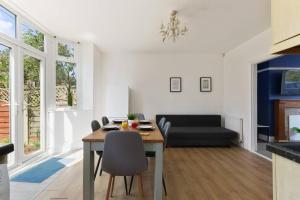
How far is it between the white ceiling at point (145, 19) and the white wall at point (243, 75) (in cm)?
24

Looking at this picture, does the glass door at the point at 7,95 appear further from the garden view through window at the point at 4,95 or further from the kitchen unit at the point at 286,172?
the kitchen unit at the point at 286,172

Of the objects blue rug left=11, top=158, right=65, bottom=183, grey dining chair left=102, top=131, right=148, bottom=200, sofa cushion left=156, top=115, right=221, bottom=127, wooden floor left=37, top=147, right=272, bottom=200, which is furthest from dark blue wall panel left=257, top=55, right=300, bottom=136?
blue rug left=11, top=158, right=65, bottom=183

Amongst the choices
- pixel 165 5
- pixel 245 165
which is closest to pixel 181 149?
pixel 245 165

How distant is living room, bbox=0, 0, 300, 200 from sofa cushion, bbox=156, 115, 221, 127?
0.09 feet

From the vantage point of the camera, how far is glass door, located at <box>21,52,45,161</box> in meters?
4.21

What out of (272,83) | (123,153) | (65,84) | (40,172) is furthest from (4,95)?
(272,83)

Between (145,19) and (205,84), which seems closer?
(145,19)

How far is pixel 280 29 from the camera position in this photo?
3.34ft

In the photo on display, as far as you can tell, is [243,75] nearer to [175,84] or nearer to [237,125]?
[237,125]

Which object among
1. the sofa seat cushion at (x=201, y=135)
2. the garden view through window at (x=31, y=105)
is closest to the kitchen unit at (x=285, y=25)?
the garden view through window at (x=31, y=105)

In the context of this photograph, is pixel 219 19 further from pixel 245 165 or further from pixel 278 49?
pixel 278 49

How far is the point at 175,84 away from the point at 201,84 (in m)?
0.75

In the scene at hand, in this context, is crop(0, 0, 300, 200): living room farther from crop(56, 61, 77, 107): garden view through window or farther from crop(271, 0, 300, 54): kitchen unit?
crop(271, 0, 300, 54): kitchen unit

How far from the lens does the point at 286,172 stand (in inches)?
40.7
